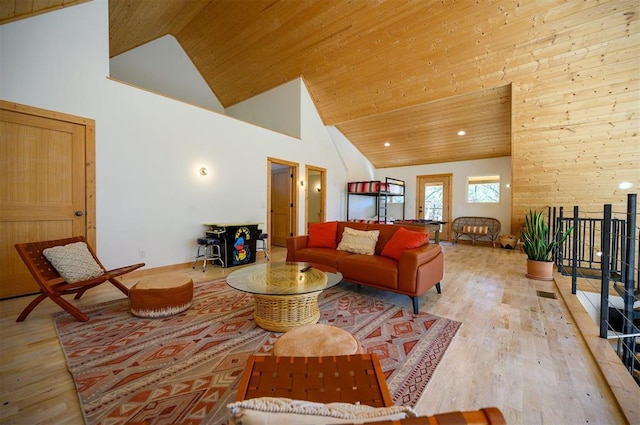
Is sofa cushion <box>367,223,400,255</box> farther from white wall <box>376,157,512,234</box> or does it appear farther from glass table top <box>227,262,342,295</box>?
white wall <box>376,157,512,234</box>

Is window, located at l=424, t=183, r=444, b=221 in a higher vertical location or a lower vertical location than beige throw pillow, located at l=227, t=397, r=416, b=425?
higher

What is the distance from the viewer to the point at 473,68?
14.6 ft

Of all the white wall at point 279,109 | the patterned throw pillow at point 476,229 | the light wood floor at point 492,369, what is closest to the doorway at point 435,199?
the patterned throw pillow at point 476,229

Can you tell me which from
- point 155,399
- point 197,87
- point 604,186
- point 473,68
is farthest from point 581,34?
point 197,87

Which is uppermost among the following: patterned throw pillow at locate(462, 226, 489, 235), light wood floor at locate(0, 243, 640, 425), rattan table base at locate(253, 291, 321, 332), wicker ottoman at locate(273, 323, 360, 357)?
patterned throw pillow at locate(462, 226, 489, 235)

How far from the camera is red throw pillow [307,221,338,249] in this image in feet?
12.5

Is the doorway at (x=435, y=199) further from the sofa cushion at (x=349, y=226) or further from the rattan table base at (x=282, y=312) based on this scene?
the rattan table base at (x=282, y=312)

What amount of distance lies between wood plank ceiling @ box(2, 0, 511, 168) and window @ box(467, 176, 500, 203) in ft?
2.39

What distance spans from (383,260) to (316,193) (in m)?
4.64

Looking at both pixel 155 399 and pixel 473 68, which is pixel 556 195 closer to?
pixel 473 68

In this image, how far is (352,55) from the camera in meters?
4.95

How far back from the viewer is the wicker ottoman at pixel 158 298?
2.38 metres

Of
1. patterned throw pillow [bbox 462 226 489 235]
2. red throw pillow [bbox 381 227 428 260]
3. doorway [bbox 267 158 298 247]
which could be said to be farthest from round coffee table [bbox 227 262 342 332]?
patterned throw pillow [bbox 462 226 489 235]

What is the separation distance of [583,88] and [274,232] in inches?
257
